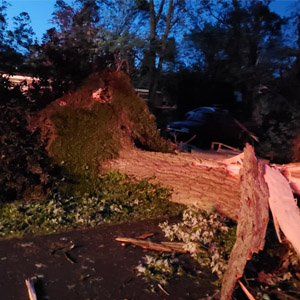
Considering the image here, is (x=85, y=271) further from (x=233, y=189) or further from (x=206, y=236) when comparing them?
(x=233, y=189)

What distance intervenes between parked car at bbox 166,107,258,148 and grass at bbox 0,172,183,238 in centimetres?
736

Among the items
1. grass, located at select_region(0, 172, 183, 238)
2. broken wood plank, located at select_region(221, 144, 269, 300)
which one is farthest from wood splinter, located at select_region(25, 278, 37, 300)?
broken wood plank, located at select_region(221, 144, 269, 300)

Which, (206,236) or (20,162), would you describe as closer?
(206,236)

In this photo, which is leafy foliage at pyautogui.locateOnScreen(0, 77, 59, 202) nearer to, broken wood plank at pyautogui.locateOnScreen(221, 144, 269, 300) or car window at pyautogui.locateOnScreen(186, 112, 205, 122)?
broken wood plank at pyautogui.locateOnScreen(221, 144, 269, 300)

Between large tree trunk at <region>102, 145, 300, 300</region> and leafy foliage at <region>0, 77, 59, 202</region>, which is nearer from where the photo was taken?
large tree trunk at <region>102, 145, 300, 300</region>

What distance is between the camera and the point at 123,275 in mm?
3553

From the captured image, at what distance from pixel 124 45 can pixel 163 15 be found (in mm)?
4497

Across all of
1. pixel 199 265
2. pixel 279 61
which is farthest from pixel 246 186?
pixel 279 61

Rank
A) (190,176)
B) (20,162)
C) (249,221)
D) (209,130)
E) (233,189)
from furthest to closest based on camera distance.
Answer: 1. (209,130)
2. (20,162)
3. (190,176)
4. (233,189)
5. (249,221)

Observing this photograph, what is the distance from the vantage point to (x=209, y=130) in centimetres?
1325

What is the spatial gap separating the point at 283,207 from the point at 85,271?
7.15 ft

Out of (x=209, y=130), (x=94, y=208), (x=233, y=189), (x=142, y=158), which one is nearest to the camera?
(x=233, y=189)

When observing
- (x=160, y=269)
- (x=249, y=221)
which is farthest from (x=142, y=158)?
(x=249, y=221)

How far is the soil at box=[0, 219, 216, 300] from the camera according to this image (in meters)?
3.21
